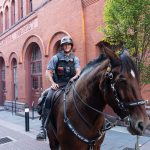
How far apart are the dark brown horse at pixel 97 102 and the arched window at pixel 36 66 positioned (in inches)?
484

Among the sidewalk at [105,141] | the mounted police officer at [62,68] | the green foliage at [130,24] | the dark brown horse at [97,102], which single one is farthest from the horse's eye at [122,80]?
the sidewalk at [105,141]

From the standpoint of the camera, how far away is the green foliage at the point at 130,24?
5391 millimetres

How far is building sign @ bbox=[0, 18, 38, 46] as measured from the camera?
1602 centimetres

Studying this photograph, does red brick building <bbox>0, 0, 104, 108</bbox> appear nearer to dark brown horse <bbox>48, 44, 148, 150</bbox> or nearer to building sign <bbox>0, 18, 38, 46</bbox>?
building sign <bbox>0, 18, 38, 46</bbox>

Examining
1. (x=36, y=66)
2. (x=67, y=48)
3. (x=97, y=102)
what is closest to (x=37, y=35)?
(x=36, y=66)

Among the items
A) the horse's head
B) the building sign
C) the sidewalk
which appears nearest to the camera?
the horse's head

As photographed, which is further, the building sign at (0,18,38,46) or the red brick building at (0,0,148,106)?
the building sign at (0,18,38,46)

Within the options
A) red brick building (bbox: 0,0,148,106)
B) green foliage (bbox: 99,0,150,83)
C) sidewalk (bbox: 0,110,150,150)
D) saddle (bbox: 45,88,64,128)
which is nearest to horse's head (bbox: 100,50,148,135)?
saddle (bbox: 45,88,64,128)

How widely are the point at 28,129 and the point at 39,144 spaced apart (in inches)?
95.8

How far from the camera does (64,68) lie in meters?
4.44

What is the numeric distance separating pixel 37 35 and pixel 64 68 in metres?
11.5

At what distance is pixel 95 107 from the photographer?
316 cm

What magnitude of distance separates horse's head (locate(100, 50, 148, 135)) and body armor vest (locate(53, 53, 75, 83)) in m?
1.80

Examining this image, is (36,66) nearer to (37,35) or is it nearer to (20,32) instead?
(37,35)
